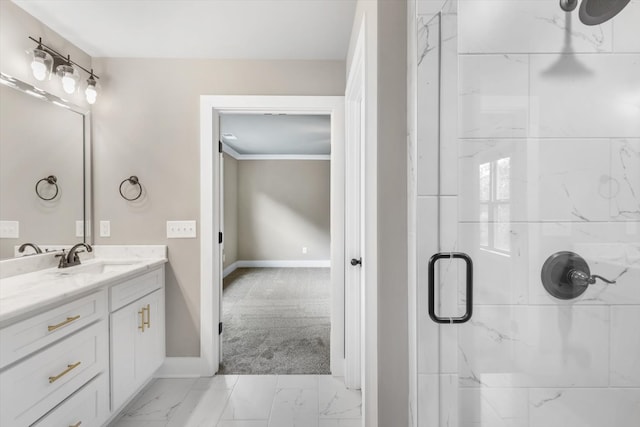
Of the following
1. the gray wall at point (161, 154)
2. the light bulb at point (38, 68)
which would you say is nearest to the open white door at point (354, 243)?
the gray wall at point (161, 154)

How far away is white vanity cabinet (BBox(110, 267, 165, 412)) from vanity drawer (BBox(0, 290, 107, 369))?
15 cm

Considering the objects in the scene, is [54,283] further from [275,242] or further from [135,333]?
[275,242]

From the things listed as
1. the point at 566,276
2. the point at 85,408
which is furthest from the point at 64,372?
the point at 566,276

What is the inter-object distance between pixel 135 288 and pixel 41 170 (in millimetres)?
948

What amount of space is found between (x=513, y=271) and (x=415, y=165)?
528 mm

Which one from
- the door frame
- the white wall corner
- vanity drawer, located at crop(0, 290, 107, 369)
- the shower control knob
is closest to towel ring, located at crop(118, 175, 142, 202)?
the door frame

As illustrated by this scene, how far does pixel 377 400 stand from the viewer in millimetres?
1087

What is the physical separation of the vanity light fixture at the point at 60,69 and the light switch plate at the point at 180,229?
1022 millimetres

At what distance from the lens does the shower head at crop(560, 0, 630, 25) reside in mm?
1014

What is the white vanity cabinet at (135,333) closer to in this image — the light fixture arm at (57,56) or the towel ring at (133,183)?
the towel ring at (133,183)

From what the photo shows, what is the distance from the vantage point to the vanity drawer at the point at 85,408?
133 centimetres

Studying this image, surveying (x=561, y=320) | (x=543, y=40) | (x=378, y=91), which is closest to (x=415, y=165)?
(x=378, y=91)

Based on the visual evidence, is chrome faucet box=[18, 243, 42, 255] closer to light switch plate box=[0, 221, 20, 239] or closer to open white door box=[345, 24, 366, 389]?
light switch plate box=[0, 221, 20, 239]

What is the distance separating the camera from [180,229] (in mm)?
2340
